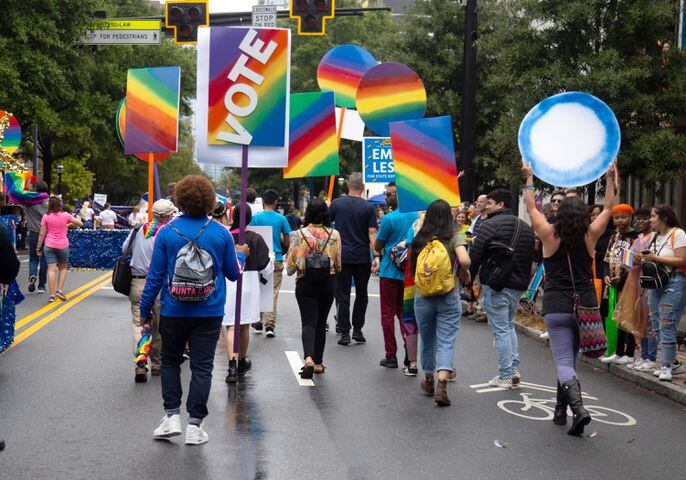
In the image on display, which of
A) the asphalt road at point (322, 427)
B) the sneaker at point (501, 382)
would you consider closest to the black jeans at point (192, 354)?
the asphalt road at point (322, 427)

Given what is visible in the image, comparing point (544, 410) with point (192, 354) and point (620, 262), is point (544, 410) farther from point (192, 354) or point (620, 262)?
point (192, 354)

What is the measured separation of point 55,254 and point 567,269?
10675 millimetres

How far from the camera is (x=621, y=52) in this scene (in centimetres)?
1609

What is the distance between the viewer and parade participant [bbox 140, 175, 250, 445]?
263 inches

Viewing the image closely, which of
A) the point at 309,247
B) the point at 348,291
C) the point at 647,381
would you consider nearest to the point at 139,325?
the point at 309,247

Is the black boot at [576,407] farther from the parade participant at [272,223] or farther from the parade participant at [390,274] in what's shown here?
the parade participant at [272,223]

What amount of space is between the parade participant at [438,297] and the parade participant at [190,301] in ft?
7.16

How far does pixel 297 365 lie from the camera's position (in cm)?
1017

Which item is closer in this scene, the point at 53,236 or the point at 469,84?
the point at 53,236

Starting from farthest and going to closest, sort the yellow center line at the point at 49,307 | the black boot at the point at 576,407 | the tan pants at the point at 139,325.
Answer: the yellow center line at the point at 49,307 < the tan pants at the point at 139,325 < the black boot at the point at 576,407

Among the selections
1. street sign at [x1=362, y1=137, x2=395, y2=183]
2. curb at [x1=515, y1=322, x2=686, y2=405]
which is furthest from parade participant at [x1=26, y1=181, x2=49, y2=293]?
curb at [x1=515, y1=322, x2=686, y2=405]

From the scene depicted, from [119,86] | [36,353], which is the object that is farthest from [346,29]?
[36,353]

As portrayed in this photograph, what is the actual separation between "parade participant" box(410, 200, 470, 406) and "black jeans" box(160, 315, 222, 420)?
2.26m

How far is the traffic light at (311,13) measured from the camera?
18.6 meters
